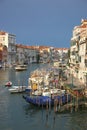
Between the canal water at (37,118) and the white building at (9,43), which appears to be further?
the white building at (9,43)

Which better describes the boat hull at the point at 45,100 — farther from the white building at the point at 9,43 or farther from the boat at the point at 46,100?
the white building at the point at 9,43

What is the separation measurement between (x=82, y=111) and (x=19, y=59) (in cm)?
6509

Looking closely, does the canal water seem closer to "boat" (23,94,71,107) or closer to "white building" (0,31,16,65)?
"boat" (23,94,71,107)

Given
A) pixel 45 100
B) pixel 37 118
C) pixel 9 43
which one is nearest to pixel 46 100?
pixel 45 100

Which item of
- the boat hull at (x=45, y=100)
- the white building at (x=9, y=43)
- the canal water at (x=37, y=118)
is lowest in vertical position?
the canal water at (x=37, y=118)

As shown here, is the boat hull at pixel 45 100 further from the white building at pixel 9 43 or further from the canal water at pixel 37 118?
the white building at pixel 9 43

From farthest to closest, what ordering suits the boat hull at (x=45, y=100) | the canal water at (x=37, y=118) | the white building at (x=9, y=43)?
the white building at (x=9, y=43), the boat hull at (x=45, y=100), the canal water at (x=37, y=118)

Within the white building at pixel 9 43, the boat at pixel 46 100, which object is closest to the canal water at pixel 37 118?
the boat at pixel 46 100

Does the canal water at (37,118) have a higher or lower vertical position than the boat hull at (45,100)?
lower

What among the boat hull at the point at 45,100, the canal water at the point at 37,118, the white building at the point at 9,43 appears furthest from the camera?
the white building at the point at 9,43

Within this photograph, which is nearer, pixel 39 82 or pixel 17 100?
pixel 17 100

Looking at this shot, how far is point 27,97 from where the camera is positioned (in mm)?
21078

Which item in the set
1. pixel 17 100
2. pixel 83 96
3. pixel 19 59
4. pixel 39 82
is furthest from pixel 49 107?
pixel 19 59

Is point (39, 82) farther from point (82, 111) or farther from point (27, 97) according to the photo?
point (82, 111)
